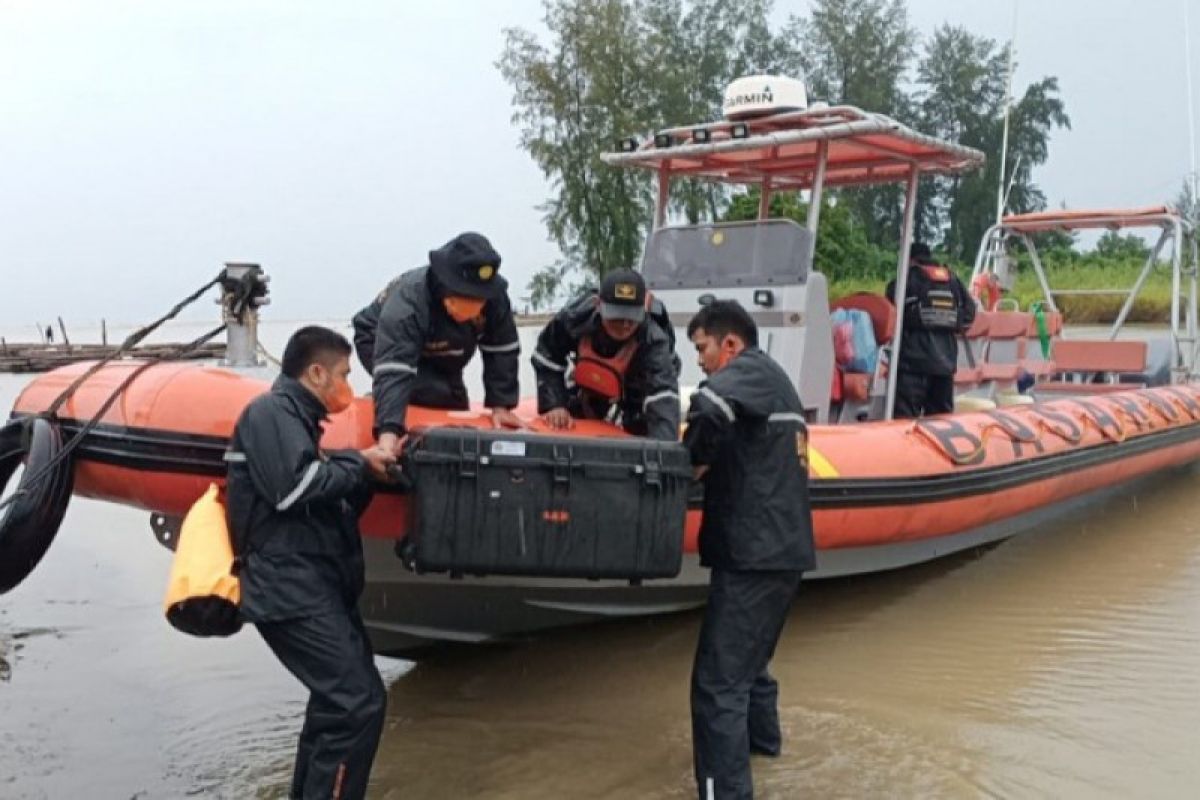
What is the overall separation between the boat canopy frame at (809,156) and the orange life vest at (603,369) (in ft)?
5.17

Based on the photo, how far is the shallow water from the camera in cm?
359

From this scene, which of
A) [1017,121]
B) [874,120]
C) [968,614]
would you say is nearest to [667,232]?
[874,120]

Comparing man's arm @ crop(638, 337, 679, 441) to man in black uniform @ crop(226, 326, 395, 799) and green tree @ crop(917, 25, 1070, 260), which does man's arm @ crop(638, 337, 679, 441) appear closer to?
man in black uniform @ crop(226, 326, 395, 799)

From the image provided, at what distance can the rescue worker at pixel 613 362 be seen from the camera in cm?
386

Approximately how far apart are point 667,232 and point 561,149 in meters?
21.0

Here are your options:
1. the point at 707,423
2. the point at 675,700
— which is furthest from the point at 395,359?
the point at 675,700

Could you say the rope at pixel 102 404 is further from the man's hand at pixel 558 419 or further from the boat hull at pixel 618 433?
the man's hand at pixel 558 419

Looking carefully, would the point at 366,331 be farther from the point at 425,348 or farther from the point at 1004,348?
the point at 1004,348

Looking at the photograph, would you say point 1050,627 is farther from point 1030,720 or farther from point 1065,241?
point 1065,241

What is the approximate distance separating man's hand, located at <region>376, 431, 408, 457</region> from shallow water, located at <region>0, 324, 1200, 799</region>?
106cm

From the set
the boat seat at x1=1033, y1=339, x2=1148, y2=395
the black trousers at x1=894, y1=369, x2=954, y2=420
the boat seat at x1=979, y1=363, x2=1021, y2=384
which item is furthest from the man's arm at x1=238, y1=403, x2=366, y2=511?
the boat seat at x1=1033, y1=339, x2=1148, y2=395

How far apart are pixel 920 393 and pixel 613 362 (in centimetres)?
242

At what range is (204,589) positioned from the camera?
2.80 m

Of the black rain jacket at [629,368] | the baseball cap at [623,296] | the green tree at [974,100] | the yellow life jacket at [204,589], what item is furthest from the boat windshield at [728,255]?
the green tree at [974,100]
